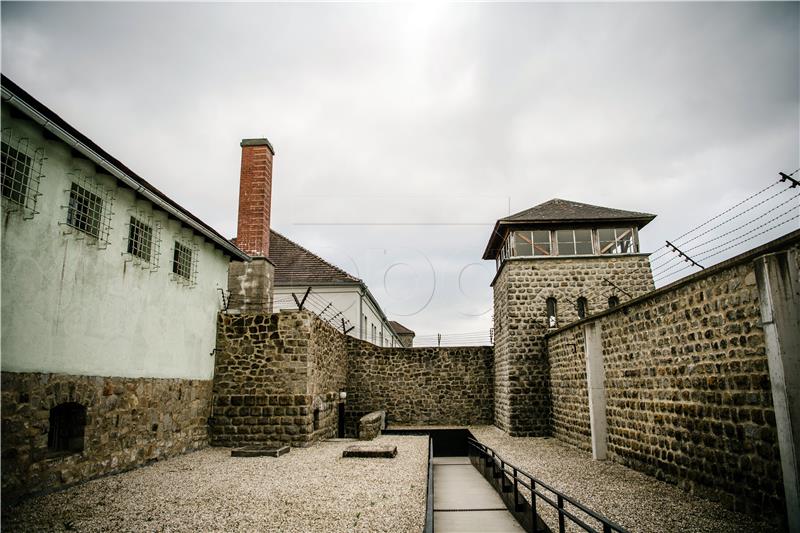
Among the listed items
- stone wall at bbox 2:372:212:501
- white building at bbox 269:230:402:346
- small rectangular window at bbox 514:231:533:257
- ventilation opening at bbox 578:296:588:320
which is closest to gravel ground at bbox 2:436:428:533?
stone wall at bbox 2:372:212:501

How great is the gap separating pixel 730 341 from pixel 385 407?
42.8 ft

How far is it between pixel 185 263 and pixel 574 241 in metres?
11.7

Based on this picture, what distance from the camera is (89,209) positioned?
23.9ft

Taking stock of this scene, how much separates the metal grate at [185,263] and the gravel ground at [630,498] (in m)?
7.69

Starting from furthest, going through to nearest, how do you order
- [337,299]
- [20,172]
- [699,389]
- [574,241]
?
[337,299] → [574,241] → [699,389] → [20,172]

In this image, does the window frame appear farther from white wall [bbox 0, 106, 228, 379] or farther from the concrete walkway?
the concrete walkway

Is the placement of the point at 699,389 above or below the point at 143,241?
below

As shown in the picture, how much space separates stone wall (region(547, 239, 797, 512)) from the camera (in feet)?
18.0

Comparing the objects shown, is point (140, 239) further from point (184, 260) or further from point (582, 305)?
point (582, 305)

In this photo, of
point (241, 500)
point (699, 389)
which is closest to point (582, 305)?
point (699, 389)

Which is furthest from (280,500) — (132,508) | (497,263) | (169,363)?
(497,263)

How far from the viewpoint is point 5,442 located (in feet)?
18.5

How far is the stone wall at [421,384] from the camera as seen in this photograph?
1747cm

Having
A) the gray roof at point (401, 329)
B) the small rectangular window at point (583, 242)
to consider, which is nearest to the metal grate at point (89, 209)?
the small rectangular window at point (583, 242)
